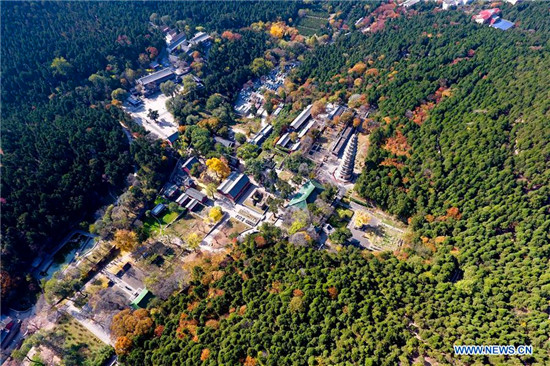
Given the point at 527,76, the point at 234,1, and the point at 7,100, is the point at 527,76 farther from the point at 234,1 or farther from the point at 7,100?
the point at 7,100

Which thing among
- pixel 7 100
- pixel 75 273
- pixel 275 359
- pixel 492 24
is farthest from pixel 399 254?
pixel 7 100

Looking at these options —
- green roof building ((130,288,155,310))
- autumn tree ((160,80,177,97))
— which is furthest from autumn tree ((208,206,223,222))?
autumn tree ((160,80,177,97))

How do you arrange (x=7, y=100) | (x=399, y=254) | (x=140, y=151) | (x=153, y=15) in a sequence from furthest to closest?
(x=153, y=15)
(x=7, y=100)
(x=140, y=151)
(x=399, y=254)

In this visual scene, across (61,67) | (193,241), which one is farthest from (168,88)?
(193,241)

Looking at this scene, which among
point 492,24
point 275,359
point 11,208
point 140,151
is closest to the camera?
point 275,359

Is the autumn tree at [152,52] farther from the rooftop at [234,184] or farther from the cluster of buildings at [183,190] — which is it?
the rooftop at [234,184]

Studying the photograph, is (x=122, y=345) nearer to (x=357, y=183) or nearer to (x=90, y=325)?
(x=90, y=325)

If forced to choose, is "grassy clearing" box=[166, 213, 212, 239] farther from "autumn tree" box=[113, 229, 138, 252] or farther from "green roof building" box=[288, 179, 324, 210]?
"green roof building" box=[288, 179, 324, 210]
